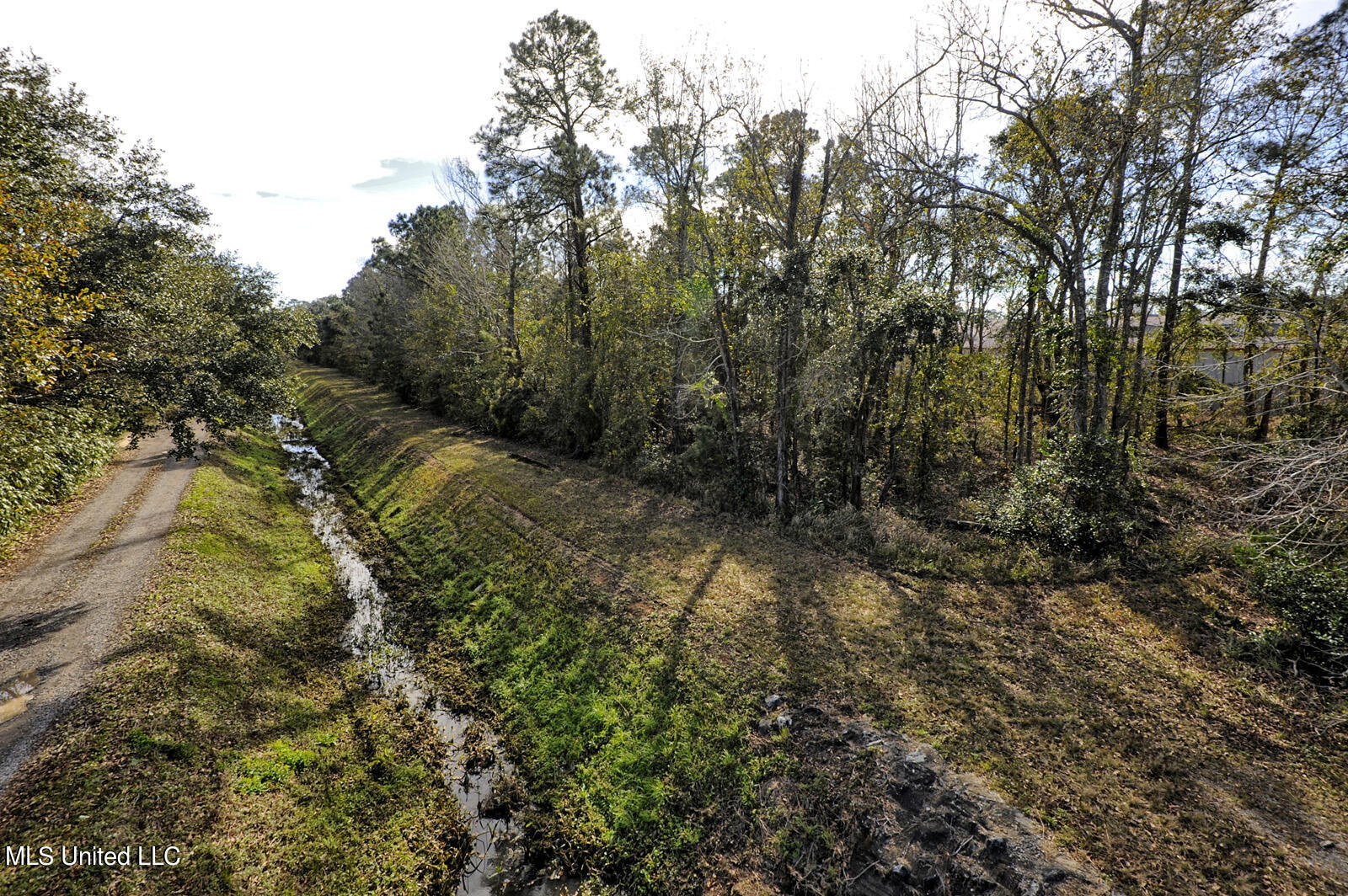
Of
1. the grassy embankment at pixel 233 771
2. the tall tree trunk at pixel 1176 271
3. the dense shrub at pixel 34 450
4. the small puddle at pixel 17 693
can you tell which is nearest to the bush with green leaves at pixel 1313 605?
the tall tree trunk at pixel 1176 271

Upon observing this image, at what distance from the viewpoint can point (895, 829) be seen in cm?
564

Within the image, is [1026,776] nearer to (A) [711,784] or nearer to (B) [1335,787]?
(B) [1335,787]

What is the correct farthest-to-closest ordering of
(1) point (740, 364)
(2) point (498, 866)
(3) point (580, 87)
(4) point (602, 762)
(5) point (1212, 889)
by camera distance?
(3) point (580, 87), (1) point (740, 364), (4) point (602, 762), (2) point (498, 866), (5) point (1212, 889)

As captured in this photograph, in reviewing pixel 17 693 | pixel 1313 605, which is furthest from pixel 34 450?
pixel 1313 605

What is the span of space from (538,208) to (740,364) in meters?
13.3

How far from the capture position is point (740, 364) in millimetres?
16656

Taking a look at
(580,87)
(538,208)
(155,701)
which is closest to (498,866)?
(155,701)

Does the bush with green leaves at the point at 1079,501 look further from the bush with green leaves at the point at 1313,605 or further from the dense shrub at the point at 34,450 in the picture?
the dense shrub at the point at 34,450

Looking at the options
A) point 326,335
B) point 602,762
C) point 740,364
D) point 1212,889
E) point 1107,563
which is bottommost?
point 602,762

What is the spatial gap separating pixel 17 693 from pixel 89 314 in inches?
262

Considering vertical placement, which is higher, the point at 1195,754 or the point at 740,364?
the point at 740,364

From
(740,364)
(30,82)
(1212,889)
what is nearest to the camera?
(1212,889)

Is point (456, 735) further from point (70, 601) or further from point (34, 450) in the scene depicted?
point (34, 450)

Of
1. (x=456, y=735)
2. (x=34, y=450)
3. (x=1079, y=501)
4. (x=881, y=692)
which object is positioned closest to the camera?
(x=881, y=692)
